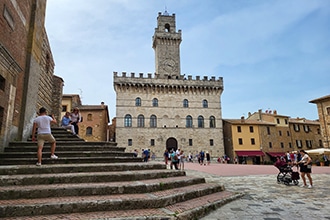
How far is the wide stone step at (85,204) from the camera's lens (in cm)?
349

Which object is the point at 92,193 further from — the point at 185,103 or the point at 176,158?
the point at 185,103

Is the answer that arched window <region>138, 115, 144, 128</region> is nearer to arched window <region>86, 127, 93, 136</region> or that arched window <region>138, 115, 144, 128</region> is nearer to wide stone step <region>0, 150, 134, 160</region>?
arched window <region>86, 127, 93, 136</region>

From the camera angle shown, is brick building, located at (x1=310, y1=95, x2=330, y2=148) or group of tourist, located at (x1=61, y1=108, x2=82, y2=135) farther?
brick building, located at (x1=310, y1=95, x2=330, y2=148)

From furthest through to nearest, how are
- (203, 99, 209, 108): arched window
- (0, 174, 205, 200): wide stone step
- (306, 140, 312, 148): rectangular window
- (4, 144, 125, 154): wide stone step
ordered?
(306, 140, 312, 148): rectangular window, (203, 99, 209, 108): arched window, (4, 144, 125, 154): wide stone step, (0, 174, 205, 200): wide stone step

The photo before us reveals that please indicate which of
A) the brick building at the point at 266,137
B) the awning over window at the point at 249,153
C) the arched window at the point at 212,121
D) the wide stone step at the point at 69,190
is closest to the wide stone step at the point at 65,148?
the wide stone step at the point at 69,190

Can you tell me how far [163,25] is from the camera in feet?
136

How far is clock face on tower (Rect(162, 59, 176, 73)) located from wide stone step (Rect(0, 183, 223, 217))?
35.5 meters

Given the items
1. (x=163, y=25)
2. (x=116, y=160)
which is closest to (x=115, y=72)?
(x=163, y=25)

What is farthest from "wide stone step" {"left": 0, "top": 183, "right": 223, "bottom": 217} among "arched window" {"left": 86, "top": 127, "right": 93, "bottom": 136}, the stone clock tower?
the stone clock tower

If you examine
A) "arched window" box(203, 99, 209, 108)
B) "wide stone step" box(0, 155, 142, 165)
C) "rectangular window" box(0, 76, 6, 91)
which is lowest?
"wide stone step" box(0, 155, 142, 165)

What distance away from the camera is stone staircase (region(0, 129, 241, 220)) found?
11.9 feet

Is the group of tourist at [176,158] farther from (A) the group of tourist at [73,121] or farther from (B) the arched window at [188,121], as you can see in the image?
(B) the arched window at [188,121]

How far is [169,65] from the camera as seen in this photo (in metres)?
39.4

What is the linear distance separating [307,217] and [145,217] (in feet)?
10.7
